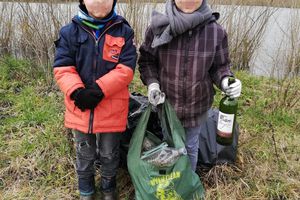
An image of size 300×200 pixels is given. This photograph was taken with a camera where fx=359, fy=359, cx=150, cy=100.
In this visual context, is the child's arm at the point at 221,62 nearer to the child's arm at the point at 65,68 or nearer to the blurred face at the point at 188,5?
the blurred face at the point at 188,5

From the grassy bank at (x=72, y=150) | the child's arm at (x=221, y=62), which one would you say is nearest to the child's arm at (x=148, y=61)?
the child's arm at (x=221, y=62)

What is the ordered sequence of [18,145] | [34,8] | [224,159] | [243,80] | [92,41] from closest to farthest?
[92,41], [224,159], [18,145], [34,8], [243,80]

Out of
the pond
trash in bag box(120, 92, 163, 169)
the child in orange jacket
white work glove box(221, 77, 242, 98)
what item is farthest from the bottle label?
the pond

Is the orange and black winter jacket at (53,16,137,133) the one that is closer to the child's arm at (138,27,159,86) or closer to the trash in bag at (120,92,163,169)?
the child's arm at (138,27,159,86)

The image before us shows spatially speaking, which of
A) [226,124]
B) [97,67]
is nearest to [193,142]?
[226,124]

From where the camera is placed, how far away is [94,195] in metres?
2.54

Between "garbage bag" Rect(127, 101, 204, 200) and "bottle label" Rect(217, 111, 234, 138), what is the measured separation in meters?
0.24

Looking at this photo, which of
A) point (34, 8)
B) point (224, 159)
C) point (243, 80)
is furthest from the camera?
point (243, 80)

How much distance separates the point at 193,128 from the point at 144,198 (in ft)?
1.88

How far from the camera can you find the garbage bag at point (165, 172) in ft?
6.79

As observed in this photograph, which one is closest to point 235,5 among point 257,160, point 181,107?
point 257,160

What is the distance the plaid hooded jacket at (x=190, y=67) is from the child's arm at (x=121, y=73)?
0.34 ft

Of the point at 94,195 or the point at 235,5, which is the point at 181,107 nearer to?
the point at 94,195

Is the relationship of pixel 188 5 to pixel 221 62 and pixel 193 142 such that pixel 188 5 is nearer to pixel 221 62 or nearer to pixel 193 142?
pixel 221 62
